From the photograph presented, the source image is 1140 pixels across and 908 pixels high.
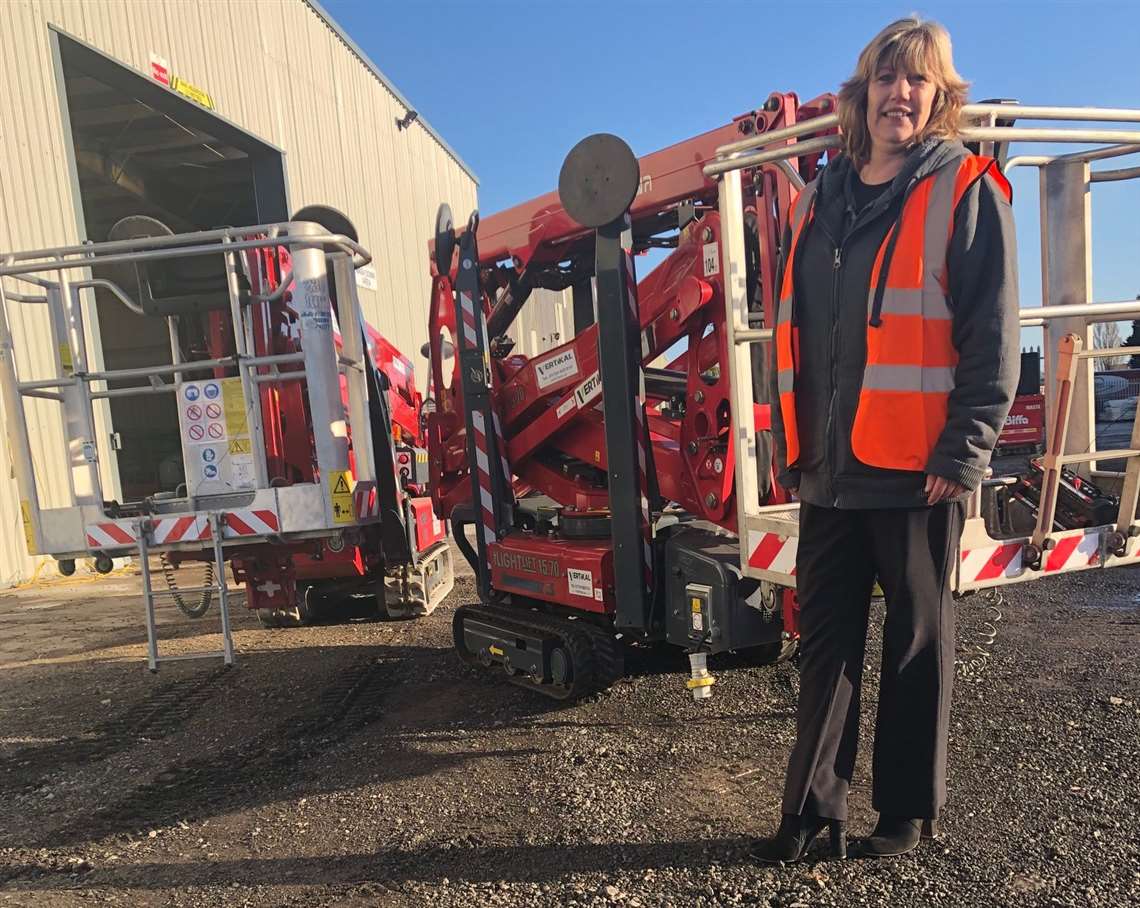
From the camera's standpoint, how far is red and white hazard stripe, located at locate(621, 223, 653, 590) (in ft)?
12.0

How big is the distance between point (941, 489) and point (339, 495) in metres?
3.00

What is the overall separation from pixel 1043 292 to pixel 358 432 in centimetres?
339

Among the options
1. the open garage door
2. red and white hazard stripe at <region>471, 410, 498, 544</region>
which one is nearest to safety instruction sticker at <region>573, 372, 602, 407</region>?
red and white hazard stripe at <region>471, 410, 498, 544</region>

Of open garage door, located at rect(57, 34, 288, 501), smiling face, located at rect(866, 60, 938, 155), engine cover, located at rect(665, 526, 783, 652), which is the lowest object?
engine cover, located at rect(665, 526, 783, 652)

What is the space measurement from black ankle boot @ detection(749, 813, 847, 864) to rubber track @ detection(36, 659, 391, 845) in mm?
2105

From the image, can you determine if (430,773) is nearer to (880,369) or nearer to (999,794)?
(999,794)

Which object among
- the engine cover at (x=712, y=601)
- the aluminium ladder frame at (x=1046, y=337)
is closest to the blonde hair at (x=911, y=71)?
the aluminium ladder frame at (x=1046, y=337)

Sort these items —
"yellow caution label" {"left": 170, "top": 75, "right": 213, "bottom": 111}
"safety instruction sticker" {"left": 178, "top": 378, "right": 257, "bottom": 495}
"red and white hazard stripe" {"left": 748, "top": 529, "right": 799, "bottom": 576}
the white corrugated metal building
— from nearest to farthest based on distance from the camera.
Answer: "red and white hazard stripe" {"left": 748, "top": 529, "right": 799, "bottom": 576}, "safety instruction sticker" {"left": 178, "top": 378, "right": 257, "bottom": 495}, the white corrugated metal building, "yellow caution label" {"left": 170, "top": 75, "right": 213, "bottom": 111}

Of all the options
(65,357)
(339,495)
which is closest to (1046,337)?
(339,495)

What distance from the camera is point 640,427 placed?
371 centimetres

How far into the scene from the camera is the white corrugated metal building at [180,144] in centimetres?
843

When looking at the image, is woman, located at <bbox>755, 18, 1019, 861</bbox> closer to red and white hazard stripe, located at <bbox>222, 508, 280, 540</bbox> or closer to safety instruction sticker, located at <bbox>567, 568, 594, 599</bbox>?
safety instruction sticker, located at <bbox>567, 568, 594, 599</bbox>

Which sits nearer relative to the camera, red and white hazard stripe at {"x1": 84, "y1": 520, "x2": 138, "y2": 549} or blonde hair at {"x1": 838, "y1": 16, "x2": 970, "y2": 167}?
blonde hair at {"x1": 838, "y1": 16, "x2": 970, "y2": 167}

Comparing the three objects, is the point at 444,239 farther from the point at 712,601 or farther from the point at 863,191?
the point at 863,191
